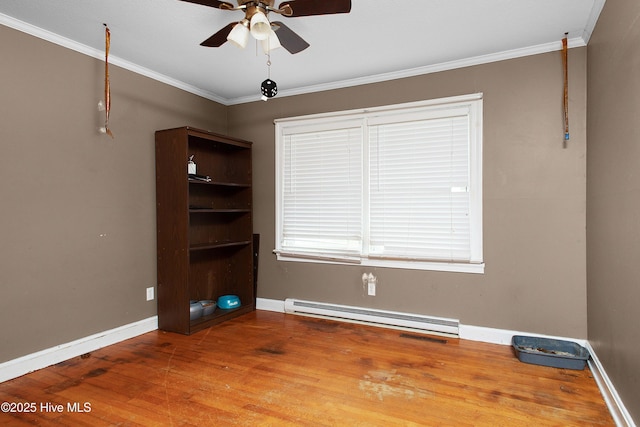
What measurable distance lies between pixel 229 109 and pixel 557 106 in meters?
3.49

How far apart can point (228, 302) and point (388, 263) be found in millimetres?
1815

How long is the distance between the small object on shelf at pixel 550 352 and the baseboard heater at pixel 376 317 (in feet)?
1.79

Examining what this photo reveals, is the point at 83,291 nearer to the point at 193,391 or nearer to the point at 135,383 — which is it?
the point at 135,383

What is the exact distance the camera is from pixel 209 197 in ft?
13.6

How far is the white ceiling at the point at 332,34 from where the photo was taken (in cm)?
245

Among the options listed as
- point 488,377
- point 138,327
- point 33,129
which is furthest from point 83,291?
point 488,377

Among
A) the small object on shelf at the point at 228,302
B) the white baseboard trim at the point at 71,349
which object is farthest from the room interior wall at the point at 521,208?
the white baseboard trim at the point at 71,349

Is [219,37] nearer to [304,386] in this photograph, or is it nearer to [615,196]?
[304,386]

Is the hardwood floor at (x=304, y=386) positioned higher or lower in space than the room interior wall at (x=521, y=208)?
lower

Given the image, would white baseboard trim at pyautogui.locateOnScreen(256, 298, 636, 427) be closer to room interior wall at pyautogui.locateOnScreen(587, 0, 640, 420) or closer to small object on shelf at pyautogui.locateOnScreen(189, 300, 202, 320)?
room interior wall at pyautogui.locateOnScreen(587, 0, 640, 420)

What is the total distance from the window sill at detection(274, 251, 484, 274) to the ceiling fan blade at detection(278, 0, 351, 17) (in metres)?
2.36

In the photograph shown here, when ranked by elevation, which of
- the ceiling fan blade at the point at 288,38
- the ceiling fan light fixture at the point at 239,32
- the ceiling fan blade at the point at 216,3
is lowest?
the ceiling fan light fixture at the point at 239,32

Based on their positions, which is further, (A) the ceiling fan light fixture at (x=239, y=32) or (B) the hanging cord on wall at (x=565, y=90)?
(B) the hanging cord on wall at (x=565, y=90)

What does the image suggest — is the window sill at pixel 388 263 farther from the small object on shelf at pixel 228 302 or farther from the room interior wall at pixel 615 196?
the room interior wall at pixel 615 196
